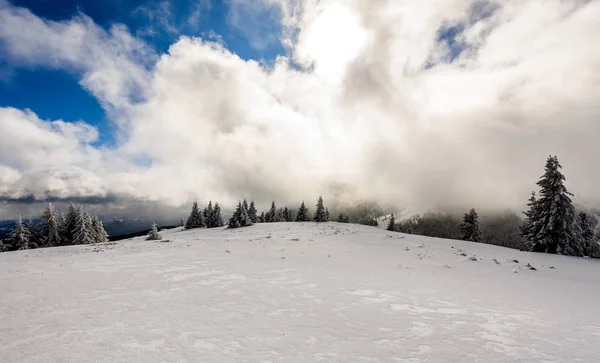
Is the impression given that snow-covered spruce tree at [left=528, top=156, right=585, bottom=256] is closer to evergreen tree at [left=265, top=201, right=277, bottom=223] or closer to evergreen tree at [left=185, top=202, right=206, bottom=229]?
evergreen tree at [left=265, top=201, right=277, bottom=223]

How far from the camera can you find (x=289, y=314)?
8.10 metres

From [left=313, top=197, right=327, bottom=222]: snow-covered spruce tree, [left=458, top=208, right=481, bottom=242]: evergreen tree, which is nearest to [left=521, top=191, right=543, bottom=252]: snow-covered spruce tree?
[left=458, top=208, right=481, bottom=242]: evergreen tree

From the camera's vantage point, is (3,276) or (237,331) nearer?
(237,331)

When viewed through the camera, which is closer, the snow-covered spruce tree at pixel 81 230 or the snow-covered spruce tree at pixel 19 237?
the snow-covered spruce tree at pixel 19 237

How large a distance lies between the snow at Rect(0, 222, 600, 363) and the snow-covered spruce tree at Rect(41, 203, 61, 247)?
5090 centimetres

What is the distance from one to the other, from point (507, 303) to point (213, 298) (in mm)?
11353

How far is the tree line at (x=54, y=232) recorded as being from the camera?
4997 centimetres

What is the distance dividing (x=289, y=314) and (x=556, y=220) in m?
34.5

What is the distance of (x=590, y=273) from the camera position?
55.9ft

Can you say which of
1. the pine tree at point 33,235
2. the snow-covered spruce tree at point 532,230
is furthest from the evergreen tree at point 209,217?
the snow-covered spruce tree at point 532,230

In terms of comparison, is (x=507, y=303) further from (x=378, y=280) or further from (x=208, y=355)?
(x=208, y=355)

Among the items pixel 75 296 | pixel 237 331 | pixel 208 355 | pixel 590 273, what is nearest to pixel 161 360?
pixel 208 355

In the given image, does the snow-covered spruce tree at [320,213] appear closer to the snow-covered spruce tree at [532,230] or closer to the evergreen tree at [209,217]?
the evergreen tree at [209,217]

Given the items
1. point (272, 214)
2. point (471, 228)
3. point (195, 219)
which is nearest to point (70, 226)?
point (195, 219)
